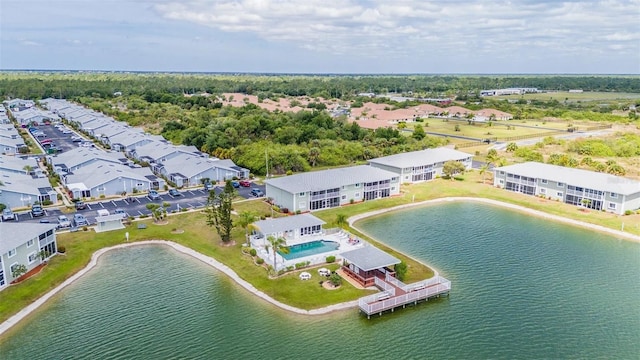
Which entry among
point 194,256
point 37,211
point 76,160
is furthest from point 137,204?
point 76,160

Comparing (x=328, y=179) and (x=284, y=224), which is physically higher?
(x=328, y=179)

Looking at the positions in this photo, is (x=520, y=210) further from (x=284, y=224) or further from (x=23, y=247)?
(x=23, y=247)

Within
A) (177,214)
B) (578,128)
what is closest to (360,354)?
(177,214)

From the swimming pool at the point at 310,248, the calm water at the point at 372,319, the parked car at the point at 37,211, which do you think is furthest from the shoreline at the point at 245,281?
the parked car at the point at 37,211

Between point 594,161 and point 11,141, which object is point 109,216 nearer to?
point 11,141

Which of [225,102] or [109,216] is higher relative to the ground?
[225,102]

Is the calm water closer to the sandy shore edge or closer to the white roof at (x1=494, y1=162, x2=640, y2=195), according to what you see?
the sandy shore edge
